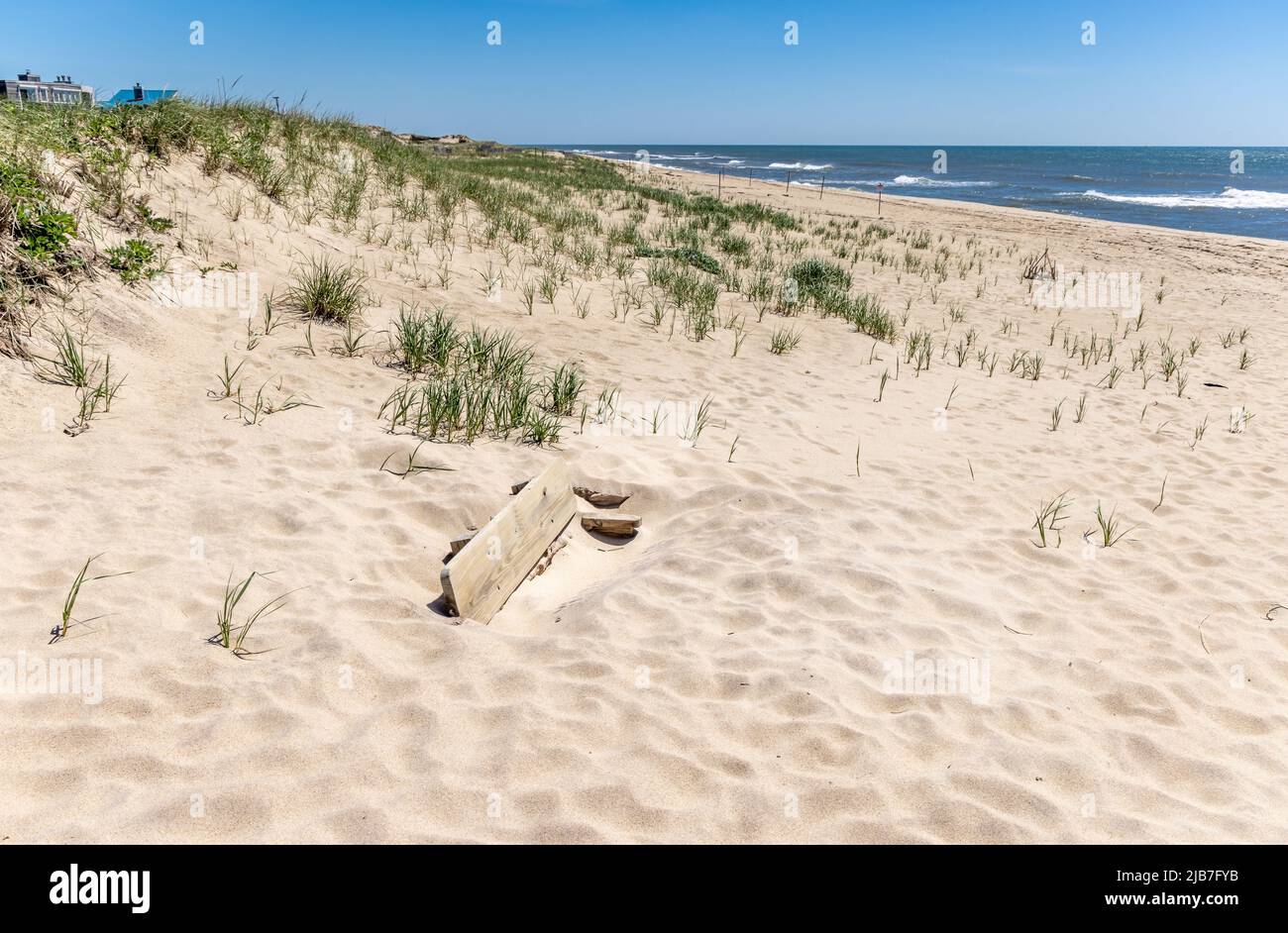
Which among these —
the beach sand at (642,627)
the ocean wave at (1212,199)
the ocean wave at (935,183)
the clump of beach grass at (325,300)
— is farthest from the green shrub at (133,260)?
the ocean wave at (935,183)

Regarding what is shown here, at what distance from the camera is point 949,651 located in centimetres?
341

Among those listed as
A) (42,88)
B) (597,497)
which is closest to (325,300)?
(597,497)

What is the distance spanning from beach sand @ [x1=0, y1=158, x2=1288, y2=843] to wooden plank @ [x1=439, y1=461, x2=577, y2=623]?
0.52 ft

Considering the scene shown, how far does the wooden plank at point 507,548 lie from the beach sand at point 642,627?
16 cm

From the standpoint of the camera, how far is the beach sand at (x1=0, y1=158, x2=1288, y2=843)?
2439 millimetres

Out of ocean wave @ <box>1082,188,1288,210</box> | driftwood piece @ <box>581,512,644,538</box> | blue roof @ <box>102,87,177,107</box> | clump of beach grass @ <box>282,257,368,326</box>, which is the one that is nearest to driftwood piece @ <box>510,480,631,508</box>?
driftwood piece @ <box>581,512,644,538</box>

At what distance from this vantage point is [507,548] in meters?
3.79

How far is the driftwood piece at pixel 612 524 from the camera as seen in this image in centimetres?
464

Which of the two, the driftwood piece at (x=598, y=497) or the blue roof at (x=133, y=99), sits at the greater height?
the blue roof at (x=133, y=99)

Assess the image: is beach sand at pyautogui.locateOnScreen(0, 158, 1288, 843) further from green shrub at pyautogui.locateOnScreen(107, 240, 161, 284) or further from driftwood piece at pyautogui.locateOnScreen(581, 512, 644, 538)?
green shrub at pyautogui.locateOnScreen(107, 240, 161, 284)

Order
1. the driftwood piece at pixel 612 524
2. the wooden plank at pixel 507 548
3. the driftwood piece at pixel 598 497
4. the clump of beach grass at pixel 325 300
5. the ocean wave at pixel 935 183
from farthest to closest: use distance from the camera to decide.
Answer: the ocean wave at pixel 935 183
the clump of beach grass at pixel 325 300
the driftwood piece at pixel 598 497
the driftwood piece at pixel 612 524
the wooden plank at pixel 507 548

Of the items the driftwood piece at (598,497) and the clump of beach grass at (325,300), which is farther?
the clump of beach grass at (325,300)

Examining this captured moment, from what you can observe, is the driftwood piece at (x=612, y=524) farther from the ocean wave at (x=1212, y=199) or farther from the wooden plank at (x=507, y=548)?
the ocean wave at (x=1212, y=199)
